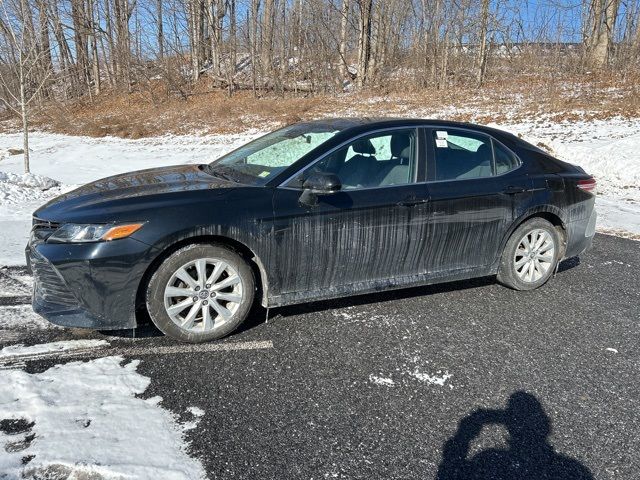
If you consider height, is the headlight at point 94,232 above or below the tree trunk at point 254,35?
below

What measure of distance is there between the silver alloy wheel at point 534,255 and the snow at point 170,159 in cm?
318

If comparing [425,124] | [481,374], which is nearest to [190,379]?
[481,374]

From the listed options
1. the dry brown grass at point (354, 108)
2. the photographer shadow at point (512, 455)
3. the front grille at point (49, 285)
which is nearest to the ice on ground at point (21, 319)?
the front grille at point (49, 285)

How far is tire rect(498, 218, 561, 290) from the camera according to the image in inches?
183

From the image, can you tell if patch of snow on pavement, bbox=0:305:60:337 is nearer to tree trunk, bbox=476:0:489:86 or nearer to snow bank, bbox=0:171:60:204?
snow bank, bbox=0:171:60:204

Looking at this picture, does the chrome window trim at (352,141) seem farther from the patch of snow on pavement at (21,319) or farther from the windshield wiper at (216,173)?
the patch of snow on pavement at (21,319)

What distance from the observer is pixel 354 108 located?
71.0 feet

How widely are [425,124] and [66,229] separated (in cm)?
292

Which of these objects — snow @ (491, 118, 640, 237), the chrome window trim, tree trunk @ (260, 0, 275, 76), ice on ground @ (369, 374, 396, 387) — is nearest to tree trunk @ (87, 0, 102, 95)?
tree trunk @ (260, 0, 275, 76)

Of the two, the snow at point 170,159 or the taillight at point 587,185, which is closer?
the taillight at point 587,185

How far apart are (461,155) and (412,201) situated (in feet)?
2.51

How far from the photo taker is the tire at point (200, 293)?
3412mm

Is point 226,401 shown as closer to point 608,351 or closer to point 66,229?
point 66,229

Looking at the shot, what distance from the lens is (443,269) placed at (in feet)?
14.2
